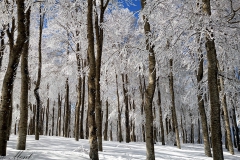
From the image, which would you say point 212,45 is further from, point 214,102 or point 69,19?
point 69,19

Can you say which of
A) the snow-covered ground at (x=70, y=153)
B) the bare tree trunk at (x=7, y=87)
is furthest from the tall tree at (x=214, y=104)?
the bare tree trunk at (x=7, y=87)

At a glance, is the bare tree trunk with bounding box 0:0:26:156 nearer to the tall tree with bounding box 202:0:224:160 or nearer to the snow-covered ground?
the snow-covered ground

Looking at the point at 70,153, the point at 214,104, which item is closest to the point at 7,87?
the point at 70,153

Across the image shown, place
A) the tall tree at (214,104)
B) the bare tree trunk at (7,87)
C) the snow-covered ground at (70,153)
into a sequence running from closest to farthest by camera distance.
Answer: the bare tree trunk at (7,87)
the tall tree at (214,104)
the snow-covered ground at (70,153)

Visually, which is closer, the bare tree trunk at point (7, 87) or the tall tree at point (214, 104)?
the bare tree trunk at point (7, 87)

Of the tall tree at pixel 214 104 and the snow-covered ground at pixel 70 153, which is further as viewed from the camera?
the snow-covered ground at pixel 70 153

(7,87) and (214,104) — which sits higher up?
(7,87)

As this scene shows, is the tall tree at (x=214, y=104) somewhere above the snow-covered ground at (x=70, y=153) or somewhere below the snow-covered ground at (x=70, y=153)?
above

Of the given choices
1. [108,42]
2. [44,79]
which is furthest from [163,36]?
[44,79]

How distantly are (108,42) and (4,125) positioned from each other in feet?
29.2

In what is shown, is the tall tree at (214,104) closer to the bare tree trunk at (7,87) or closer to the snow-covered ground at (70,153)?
the snow-covered ground at (70,153)

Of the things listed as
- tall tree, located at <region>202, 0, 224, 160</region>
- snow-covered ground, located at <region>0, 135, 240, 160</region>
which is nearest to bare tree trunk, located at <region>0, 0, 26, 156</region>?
snow-covered ground, located at <region>0, 135, 240, 160</region>

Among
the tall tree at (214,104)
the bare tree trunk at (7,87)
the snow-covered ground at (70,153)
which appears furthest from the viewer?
the snow-covered ground at (70,153)

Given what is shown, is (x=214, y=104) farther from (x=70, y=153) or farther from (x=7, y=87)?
(x=7, y=87)
